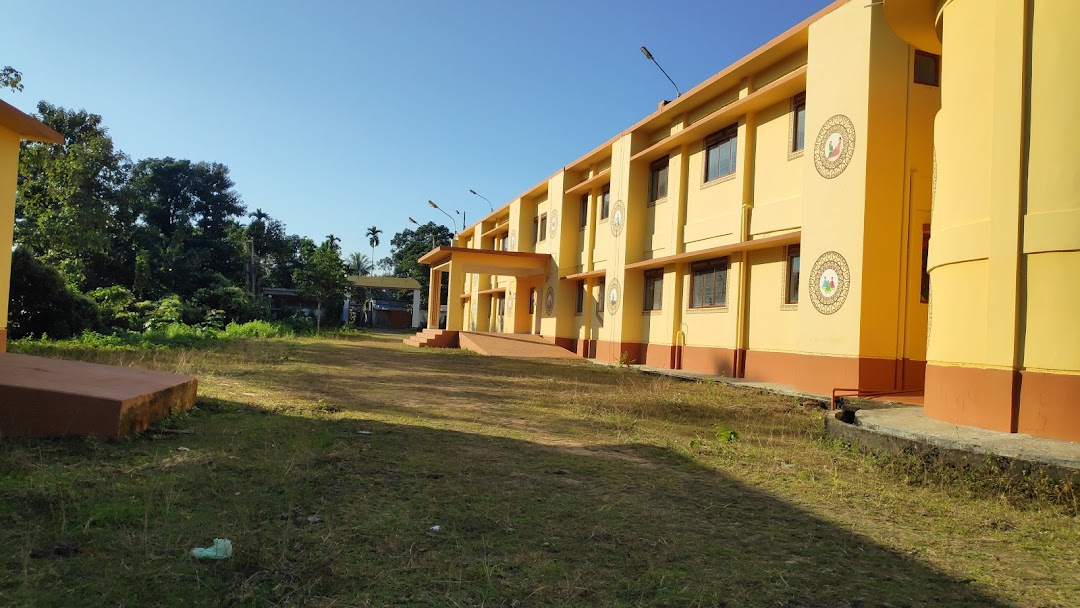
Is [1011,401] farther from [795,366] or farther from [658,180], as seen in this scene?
[658,180]

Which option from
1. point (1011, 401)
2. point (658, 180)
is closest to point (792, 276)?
point (658, 180)

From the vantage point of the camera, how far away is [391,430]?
7312 mm

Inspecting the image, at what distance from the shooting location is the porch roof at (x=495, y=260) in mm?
27109

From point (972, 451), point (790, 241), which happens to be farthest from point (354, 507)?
point (790, 241)

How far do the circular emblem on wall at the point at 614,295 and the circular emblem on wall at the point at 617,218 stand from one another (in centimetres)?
146

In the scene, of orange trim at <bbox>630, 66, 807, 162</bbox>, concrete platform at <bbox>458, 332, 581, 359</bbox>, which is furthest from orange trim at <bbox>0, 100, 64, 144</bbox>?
concrete platform at <bbox>458, 332, 581, 359</bbox>

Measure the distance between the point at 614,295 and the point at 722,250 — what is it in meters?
6.05

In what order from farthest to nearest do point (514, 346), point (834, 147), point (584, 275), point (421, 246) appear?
1. point (421, 246)
2. point (514, 346)
3. point (584, 275)
4. point (834, 147)

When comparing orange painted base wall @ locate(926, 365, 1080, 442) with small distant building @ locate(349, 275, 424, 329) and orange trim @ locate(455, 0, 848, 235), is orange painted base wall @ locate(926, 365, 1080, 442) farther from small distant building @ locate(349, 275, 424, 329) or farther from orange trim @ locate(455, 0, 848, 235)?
small distant building @ locate(349, 275, 424, 329)

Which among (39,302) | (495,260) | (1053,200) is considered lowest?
(39,302)

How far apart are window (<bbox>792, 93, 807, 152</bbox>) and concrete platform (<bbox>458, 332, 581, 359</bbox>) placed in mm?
10914

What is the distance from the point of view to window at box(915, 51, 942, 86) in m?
12.3

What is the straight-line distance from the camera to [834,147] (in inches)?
496

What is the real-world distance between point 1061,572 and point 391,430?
547cm
